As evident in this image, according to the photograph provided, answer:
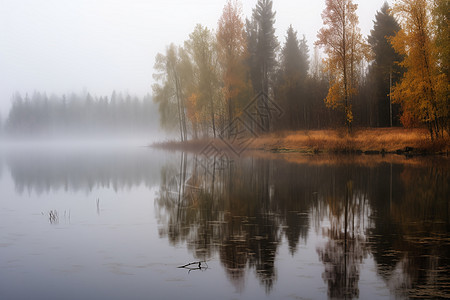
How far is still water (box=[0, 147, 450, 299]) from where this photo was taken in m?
5.96

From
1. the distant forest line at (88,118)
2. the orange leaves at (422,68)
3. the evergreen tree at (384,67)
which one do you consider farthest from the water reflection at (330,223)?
the distant forest line at (88,118)

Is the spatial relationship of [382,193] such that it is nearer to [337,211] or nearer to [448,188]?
[448,188]

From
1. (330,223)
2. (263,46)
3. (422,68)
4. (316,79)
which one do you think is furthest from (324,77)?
(330,223)

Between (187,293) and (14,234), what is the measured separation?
5629 mm

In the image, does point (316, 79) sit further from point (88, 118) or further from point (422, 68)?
point (88, 118)

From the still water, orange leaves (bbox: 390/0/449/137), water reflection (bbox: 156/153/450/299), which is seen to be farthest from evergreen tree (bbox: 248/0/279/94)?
the still water

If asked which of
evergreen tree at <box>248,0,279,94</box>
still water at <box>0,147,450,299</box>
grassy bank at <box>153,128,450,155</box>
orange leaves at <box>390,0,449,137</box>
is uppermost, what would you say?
evergreen tree at <box>248,0,279,94</box>

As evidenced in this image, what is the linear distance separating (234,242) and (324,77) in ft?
157

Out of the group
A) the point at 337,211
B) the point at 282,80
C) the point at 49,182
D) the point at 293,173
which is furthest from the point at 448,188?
the point at 282,80

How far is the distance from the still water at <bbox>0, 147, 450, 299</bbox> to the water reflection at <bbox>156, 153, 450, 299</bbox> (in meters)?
0.03

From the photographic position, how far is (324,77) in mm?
53250

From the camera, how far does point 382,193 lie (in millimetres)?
13680

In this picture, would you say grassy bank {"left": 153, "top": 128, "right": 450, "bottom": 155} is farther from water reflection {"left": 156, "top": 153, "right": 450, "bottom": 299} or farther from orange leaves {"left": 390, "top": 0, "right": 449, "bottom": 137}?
water reflection {"left": 156, "top": 153, "right": 450, "bottom": 299}

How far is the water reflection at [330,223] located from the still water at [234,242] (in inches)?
1.1
